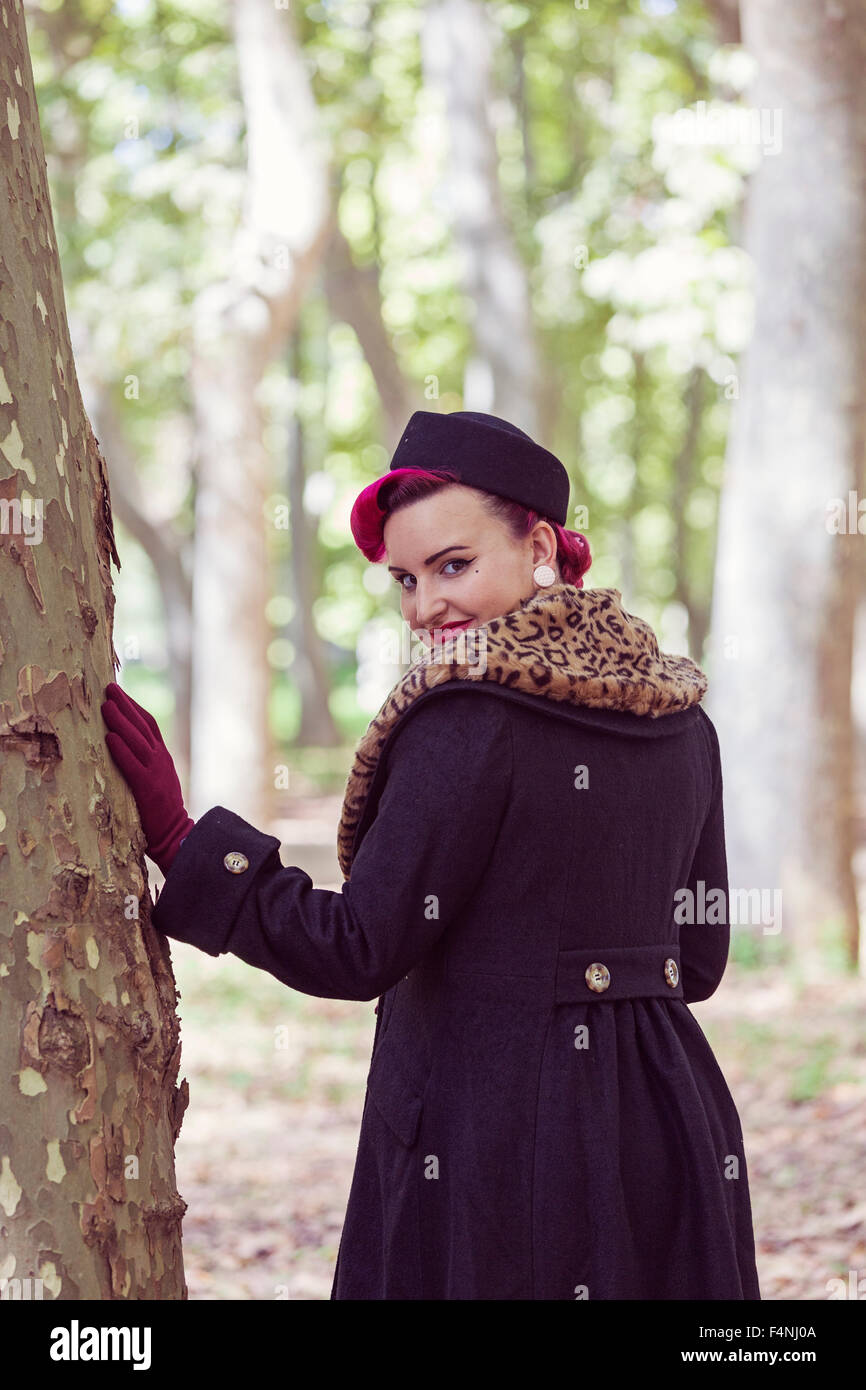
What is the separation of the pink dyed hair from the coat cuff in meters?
0.51

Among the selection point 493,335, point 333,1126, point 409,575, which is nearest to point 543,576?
point 409,575

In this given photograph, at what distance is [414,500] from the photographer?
7.20ft

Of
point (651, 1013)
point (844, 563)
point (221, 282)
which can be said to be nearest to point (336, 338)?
point (221, 282)

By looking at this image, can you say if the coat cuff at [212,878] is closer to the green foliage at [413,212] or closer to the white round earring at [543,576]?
the white round earring at [543,576]

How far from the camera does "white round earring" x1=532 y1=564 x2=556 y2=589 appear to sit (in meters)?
2.21

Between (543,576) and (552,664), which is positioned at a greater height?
(543,576)

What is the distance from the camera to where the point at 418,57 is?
15.7 m

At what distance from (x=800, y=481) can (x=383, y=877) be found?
6586mm

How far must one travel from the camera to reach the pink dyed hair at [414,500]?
7.16 ft

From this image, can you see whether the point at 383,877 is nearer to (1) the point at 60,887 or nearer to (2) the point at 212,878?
(2) the point at 212,878

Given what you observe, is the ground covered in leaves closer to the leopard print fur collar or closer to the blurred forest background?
the blurred forest background

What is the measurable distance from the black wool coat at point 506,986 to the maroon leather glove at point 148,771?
117 mm

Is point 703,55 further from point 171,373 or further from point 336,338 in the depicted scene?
point 336,338

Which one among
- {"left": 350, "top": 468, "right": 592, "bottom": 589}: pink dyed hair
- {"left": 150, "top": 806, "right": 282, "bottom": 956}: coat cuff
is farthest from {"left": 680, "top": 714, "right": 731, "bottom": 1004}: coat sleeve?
{"left": 150, "top": 806, "right": 282, "bottom": 956}: coat cuff
